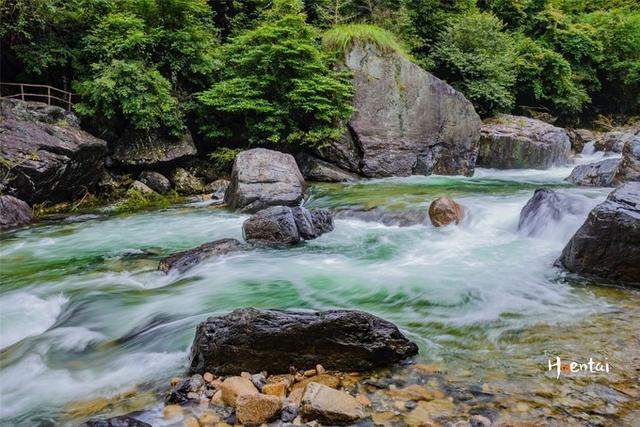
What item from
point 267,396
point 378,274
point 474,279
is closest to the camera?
point 267,396

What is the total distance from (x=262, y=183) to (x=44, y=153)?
16.3 feet

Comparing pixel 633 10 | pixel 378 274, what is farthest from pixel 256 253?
pixel 633 10

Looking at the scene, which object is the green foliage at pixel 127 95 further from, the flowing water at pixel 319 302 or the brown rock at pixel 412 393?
the brown rock at pixel 412 393

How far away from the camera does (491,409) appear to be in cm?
283

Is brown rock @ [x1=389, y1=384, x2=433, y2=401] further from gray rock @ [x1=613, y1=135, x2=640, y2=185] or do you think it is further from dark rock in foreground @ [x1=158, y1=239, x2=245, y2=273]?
gray rock @ [x1=613, y1=135, x2=640, y2=185]

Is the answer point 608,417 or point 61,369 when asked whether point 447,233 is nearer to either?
point 608,417

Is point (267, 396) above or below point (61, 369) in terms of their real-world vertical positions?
above

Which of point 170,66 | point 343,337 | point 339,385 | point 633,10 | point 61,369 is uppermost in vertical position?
point 633,10

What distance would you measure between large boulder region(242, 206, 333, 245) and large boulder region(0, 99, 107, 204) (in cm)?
538

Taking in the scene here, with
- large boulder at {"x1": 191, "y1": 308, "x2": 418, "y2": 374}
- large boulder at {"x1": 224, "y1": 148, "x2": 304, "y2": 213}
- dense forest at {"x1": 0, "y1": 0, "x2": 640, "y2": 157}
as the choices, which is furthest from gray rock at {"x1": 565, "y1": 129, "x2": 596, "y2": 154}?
large boulder at {"x1": 191, "y1": 308, "x2": 418, "y2": 374}

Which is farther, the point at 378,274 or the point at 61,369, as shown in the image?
the point at 378,274

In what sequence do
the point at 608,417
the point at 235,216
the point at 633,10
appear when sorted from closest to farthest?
the point at 608,417 < the point at 235,216 < the point at 633,10

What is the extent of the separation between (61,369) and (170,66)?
11.1 metres

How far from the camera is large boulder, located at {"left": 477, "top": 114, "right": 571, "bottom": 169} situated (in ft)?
49.6
